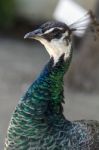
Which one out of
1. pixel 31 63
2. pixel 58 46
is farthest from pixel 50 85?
pixel 31 63

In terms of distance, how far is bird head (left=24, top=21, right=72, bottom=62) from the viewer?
2.78m

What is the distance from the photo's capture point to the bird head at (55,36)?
278cm

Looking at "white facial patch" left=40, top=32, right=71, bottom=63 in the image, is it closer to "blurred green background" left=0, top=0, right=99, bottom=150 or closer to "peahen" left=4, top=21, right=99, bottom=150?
"peahen" left=4, top=21, right=99, bottom=150

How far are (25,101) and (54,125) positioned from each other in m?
0.20

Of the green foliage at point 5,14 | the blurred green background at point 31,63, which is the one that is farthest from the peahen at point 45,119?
the green foliage at point 5,14

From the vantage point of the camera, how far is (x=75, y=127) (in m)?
3.04

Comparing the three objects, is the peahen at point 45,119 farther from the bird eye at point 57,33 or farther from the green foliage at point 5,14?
the green foliage at point 5,14

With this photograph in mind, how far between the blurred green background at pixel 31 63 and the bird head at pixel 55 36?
1973 mm

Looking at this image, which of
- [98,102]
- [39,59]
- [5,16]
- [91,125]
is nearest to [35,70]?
[39,59]

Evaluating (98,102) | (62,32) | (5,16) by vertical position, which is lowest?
(62,32)

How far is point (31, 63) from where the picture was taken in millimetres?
7297

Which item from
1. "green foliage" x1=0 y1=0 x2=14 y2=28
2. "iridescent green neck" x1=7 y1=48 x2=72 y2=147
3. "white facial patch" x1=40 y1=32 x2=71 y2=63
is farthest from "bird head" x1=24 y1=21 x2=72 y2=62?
"green foliage" x1=0 y1=0 x2=14 y2=28

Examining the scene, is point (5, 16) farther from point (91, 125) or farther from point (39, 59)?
point (91, 125)

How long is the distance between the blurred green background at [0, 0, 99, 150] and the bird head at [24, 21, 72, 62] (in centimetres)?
197
